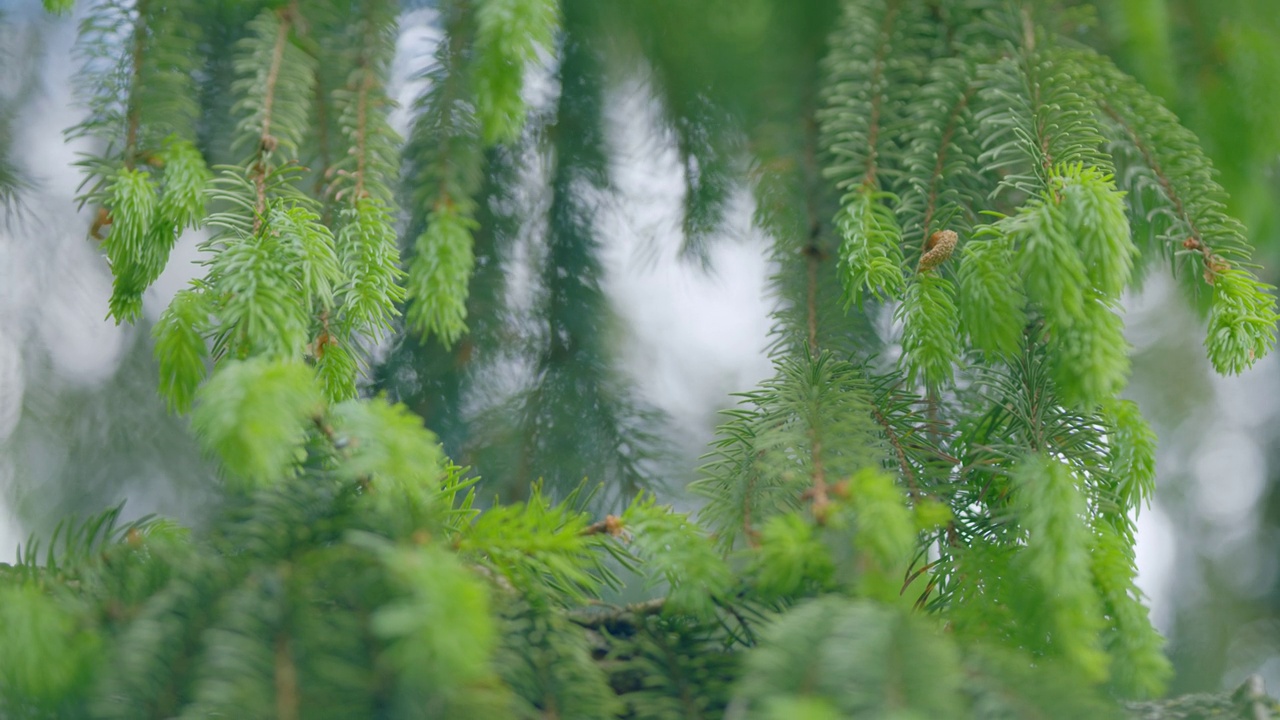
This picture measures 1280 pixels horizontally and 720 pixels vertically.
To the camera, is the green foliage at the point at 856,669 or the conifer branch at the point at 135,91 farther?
the conifer branch at the point at 135,91

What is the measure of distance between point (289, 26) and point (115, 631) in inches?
20.2

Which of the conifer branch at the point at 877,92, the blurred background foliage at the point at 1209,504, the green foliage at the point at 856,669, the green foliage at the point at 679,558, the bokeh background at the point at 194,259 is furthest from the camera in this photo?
the blurred background foliage at the point at 1209,504

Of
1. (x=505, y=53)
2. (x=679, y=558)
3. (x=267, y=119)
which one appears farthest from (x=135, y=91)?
(x=679, y=558)

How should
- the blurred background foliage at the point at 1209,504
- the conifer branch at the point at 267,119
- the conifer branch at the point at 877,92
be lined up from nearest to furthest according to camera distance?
A: the conifer branch at the point at 267,119, the conifer branch at the point at 877,92, the blurred background foliage at the point at 1209,504

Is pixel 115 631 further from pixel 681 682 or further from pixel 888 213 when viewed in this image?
pixel 888 213

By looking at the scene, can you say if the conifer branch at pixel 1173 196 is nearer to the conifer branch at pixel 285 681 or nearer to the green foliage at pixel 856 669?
the green foliage at pixel 856 669

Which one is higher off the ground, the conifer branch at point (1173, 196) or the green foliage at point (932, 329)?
the conifer branch at point (1173, 196)

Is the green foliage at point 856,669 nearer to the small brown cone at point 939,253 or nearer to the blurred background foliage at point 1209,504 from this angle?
the small brown cone at point 939,253

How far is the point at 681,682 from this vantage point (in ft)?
1.38

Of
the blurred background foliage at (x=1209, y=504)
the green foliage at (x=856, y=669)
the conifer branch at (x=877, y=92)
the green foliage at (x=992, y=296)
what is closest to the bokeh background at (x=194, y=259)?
the blurred background foliage at (x=1209, y=504)

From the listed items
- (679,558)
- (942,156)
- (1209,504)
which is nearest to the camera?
(679,558)

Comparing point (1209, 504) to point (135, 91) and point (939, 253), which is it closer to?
point (939, 253)

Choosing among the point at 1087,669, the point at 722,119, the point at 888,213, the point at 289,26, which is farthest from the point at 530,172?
the point at 1087,669

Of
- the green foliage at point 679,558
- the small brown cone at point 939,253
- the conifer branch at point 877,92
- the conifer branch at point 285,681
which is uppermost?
the conifer branch at point 877,92
